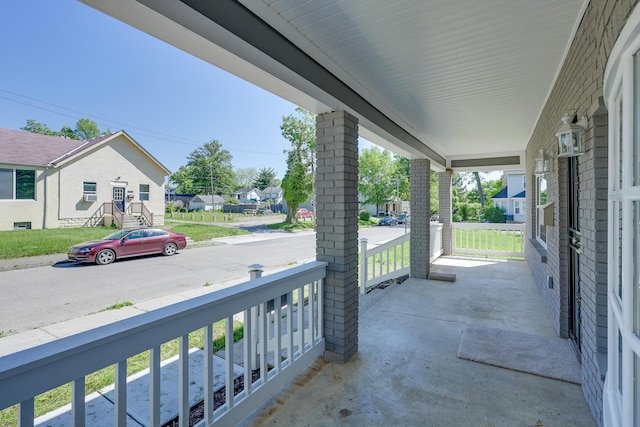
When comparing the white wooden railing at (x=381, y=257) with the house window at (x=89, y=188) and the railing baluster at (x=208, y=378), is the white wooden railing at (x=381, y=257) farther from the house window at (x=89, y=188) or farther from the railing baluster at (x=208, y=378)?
the house window at (x=89, y=188)

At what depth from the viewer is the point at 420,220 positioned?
19.1 ft

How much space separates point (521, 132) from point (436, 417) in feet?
16.6

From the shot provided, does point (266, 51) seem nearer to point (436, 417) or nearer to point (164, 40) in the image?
point (164, 40)

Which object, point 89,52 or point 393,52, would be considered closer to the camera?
point 393,52

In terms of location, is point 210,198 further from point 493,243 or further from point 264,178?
point 264,178

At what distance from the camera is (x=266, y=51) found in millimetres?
1844

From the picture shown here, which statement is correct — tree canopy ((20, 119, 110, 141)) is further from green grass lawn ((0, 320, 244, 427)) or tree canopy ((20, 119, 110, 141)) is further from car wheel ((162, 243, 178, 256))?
car wheel ((162, 243, 178, 256))

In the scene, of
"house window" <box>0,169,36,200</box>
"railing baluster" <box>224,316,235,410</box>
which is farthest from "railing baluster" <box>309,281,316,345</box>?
"house window" <box>0,169,36,200</box>

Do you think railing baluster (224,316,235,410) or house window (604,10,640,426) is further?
railing baluster (224,316,235,410)

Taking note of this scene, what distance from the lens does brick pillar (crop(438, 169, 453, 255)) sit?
7.97m

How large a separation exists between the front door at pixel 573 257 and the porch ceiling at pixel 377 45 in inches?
39.5

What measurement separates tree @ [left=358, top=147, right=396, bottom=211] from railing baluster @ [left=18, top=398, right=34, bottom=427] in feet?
86.7

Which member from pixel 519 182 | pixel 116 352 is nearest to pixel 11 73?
pixel 116 352

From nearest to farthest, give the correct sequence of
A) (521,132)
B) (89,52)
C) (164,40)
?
(164,40) < (89,52) < (521,132)
